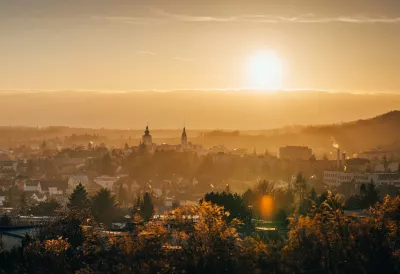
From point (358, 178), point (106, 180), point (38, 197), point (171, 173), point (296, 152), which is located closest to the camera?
point (38, 197)

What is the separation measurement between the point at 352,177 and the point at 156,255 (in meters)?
70.7

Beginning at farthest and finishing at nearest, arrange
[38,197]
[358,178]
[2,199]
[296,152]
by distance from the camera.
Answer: [296,152] → [358,178] → [38,197] → [2,199]

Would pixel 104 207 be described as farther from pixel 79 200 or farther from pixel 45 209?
pixel 45 209

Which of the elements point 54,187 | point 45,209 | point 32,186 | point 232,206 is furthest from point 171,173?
point 232,206

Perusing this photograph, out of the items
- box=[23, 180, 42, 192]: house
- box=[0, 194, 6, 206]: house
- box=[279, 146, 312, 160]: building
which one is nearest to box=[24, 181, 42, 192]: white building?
box=[23, 180, 42, 192]: house

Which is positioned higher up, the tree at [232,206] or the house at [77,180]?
the tree at [232,206]

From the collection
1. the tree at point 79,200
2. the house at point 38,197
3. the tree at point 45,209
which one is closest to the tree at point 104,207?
the tree at point 79,200

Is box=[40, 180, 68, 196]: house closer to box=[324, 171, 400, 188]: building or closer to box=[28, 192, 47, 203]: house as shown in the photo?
box=[28, 192, 47, 203]: house

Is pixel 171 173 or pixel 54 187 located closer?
pixel 54 187

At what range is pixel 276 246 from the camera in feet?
103

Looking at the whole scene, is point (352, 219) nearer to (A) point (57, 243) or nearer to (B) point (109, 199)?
(A) point (57, 243)

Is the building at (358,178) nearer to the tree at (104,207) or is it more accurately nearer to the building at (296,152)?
the tree at (104,207)

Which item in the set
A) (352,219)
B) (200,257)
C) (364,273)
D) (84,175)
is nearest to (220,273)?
(200,257)

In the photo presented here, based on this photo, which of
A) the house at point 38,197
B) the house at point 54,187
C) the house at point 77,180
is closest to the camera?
the house at point 38,197
